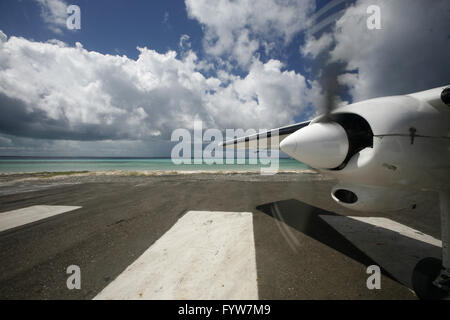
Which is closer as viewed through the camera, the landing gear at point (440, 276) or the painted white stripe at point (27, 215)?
the landing gear at point (440, 276)

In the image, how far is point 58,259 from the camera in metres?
2.72

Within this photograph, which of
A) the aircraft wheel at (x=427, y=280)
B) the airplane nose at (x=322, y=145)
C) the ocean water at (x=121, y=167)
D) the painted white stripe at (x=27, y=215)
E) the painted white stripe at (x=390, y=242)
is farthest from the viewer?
the ocean water at (x=121, y=167)

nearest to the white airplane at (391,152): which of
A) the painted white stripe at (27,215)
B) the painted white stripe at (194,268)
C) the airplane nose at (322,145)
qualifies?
the airplane nose at (322,145)

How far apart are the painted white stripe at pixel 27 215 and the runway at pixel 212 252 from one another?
0.12 m

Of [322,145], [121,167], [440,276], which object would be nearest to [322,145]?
[322,145]

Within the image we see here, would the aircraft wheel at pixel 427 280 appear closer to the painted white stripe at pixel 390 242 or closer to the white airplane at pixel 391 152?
the white airplane at pixel 391 152

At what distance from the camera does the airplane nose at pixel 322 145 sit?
2.13 m

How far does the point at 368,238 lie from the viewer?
139 inches

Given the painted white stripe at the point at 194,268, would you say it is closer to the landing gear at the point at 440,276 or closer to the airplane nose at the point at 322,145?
the airplane nose at the point at 322,145

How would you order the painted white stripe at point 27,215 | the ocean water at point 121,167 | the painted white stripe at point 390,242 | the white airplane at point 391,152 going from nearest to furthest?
the white airplane at point 391,152, the painted white stripe at point 390,242, the painted white stripe at point 27,215, the ocean water at point 121,167

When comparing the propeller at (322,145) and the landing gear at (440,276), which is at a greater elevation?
the propeller at (322,145)

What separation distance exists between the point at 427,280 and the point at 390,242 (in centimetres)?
147
